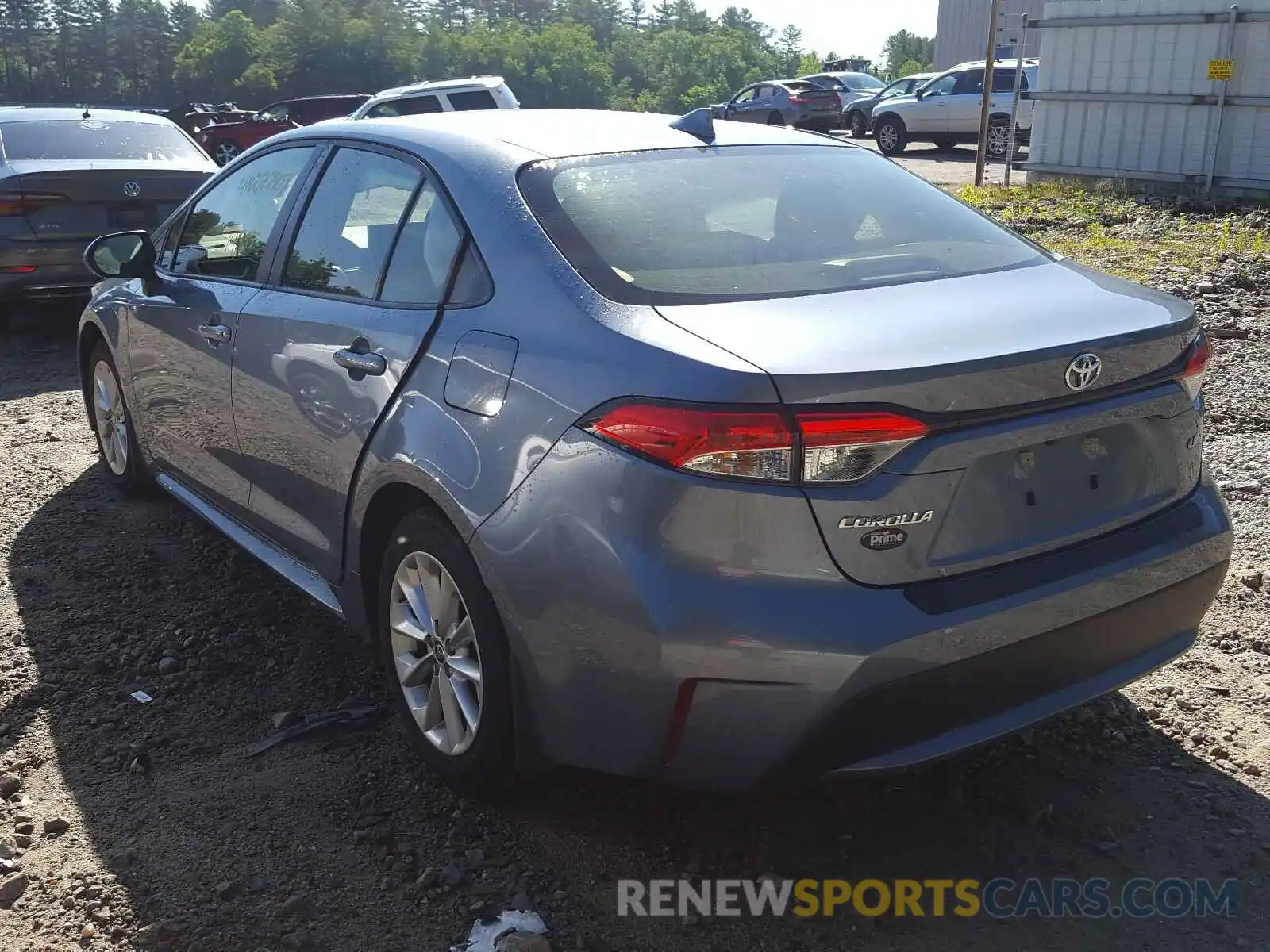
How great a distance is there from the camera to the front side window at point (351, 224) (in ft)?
11.0

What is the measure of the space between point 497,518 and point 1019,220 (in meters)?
10.4

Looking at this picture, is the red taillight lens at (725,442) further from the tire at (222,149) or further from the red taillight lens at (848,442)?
the tire at (222,149)

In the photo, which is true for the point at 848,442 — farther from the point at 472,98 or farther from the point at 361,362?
the point at 472,98

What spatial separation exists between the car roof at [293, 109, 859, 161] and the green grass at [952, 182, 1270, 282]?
5.89 metres

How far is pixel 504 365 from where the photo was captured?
8.96ft

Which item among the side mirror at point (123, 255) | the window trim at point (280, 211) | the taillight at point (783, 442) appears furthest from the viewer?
the side mirror at point (123, 255)

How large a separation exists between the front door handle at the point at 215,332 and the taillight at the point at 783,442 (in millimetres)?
2077

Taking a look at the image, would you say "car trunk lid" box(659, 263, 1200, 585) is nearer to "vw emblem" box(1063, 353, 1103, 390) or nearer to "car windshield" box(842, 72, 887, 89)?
"vw emblem" box(1063, 353, 1103, 390)

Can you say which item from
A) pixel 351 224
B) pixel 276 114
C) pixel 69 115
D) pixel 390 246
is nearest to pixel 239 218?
pixel 351 224

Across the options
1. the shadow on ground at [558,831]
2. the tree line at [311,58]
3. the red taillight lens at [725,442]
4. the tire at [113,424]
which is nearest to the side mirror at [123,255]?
the tire at [113,424]

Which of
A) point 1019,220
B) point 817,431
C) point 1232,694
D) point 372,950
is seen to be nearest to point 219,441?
point 372,950

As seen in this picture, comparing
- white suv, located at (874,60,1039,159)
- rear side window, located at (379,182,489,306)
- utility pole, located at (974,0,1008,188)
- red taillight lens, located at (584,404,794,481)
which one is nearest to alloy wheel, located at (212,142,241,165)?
white suv, located at (874,60,1039,159)

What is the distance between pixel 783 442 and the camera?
7.63 ft

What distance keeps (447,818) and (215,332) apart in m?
1.83
